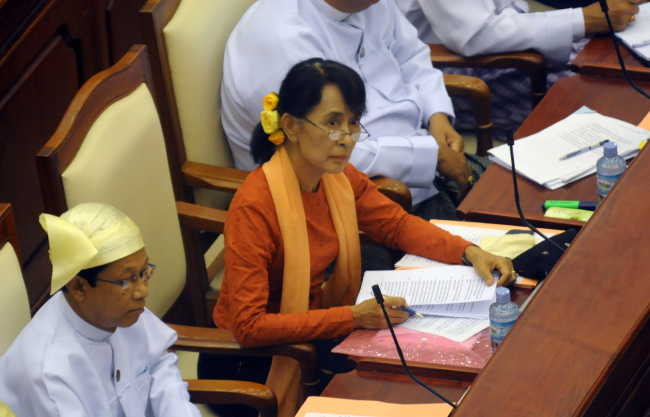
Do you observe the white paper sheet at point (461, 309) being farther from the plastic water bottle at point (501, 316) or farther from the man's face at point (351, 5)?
the man's face at point (351, 5)

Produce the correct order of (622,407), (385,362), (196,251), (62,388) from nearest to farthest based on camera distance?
1. (622,407)
2. (62,388)
3. (385,362)
4. (196,251)

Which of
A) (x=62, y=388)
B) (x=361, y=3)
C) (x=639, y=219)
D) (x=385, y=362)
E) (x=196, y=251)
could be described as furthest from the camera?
(x=361, y=3)

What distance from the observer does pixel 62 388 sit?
1.33 m

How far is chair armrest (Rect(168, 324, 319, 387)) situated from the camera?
5.50 ft

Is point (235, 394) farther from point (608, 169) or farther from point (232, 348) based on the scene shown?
point (608, 169)

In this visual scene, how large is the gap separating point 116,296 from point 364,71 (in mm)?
1411

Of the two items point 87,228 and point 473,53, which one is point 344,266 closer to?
point 87,228

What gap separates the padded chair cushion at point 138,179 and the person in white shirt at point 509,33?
1.27 meters

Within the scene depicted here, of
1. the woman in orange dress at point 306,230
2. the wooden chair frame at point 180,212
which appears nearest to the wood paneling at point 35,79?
the wooden chair frame at point 180,212

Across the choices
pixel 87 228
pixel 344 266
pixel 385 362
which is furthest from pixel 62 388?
pixel 344 266

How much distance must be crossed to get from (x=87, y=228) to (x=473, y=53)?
69.1 inches

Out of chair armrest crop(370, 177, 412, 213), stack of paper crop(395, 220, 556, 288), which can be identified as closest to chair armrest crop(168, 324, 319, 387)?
stack of paper crop(395, 220, 556, 288)

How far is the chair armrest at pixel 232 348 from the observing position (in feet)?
5.50

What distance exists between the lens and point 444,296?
1688 millimetres
